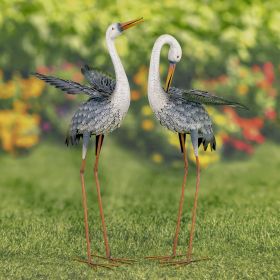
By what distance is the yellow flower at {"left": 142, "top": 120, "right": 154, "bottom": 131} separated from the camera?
36.4 feet

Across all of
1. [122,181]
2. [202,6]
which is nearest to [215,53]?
[202,6]

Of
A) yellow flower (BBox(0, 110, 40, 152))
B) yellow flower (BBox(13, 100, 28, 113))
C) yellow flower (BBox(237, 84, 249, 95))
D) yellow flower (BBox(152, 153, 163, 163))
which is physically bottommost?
yellow flower (BBox(152, 153, 163, 163))

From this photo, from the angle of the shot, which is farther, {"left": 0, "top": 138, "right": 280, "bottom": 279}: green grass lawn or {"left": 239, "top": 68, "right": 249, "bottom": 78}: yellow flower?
{"left": 239, "top": 68, "right": 249, "bottom": 78}: yellow flower

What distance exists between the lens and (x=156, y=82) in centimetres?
620

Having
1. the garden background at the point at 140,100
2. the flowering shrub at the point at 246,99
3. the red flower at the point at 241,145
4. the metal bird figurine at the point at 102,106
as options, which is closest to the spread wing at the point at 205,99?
the metal bird figurine at the point at 102,106

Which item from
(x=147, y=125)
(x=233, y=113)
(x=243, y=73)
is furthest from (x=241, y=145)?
(x=147, y=125)

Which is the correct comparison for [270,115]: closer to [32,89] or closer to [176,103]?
[32,89]

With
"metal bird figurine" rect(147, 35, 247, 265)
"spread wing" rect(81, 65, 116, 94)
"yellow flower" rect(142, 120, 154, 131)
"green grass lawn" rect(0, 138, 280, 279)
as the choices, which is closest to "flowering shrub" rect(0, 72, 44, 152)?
"green grass lawn" rect(0, 138, 280, 279)

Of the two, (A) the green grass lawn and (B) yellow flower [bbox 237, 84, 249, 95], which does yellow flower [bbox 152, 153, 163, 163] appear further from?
(B) yellow flower [bbox 237, 84, 249, 95]

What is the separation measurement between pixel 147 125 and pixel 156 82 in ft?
16.1

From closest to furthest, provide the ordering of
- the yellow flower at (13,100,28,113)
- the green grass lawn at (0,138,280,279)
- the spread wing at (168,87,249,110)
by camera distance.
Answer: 1. the spread wing at (168,87,249,110)
2. the green grass lawn at (0,138,280,279)
3. the yellow flower at (13,100,28,113)

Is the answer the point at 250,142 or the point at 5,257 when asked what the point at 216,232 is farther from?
the point at 250,142

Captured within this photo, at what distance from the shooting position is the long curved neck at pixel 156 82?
6199 mm

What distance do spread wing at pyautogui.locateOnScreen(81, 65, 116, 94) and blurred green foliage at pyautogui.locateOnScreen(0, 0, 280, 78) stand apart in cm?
396
